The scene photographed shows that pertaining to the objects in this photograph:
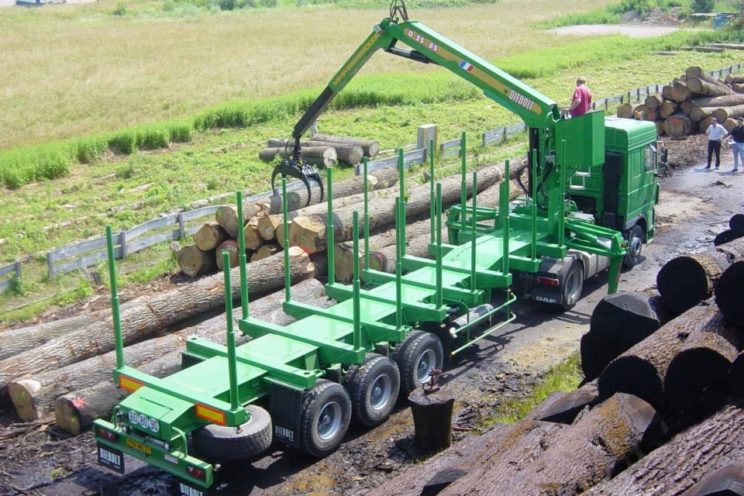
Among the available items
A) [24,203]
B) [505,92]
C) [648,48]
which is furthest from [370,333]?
[648,48]

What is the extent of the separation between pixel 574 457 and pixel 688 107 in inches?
901

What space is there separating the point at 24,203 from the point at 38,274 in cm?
493

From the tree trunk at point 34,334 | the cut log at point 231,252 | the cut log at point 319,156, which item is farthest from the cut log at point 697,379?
the cut log at point 319,156

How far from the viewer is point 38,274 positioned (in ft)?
51.9

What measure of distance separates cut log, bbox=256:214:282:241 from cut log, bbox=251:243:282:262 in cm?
15

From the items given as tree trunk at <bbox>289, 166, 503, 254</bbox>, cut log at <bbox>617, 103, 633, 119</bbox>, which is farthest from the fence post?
cut log at <bbox>617, 103, 633, 119</bbox>

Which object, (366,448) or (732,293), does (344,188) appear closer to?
(366,448)

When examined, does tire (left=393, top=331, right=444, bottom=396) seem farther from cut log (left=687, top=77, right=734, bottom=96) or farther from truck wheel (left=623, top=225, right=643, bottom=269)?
cut log (left=687, top=77, right=734, bottom=96)

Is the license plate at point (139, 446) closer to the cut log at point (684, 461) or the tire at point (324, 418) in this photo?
the tire at point (324, 418)

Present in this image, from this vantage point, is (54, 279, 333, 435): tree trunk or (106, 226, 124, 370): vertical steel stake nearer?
(106, 226, 124, 370): vertical steel stake

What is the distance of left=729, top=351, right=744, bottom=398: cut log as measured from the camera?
26.8 feet

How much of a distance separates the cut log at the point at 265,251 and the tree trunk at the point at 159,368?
68.0 inches

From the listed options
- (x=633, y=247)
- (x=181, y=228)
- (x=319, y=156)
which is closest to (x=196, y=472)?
(x=181, y=228)

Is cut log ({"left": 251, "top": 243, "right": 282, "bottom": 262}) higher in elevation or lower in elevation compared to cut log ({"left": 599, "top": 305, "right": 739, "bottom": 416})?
lower
